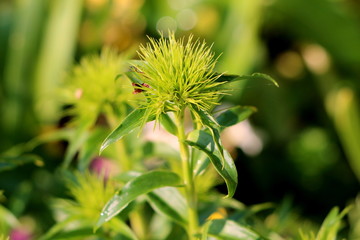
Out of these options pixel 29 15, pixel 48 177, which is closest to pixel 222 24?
pixel 29 15

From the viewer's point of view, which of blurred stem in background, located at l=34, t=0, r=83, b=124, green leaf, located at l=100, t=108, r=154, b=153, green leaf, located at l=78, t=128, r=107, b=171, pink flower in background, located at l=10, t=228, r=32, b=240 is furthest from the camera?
blurred stem in background, located at l=34, t=0, r=83, b=124

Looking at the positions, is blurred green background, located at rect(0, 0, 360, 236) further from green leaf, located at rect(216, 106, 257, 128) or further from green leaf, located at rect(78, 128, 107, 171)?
green leaf, located at rect(216, 106, 257, 128)

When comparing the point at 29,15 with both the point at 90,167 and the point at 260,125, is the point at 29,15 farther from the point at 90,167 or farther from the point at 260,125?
the point at 260,125

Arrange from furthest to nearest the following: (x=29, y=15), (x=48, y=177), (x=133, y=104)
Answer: (x=29, y=15) < (x=48, y=177) < (x=133, y=104)

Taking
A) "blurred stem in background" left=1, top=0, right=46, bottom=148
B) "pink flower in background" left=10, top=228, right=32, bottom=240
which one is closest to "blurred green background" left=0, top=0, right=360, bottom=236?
"blurred stem in background" left=1, top=0, right=46, bottom=148

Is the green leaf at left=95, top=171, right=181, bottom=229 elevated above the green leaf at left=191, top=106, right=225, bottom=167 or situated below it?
below
